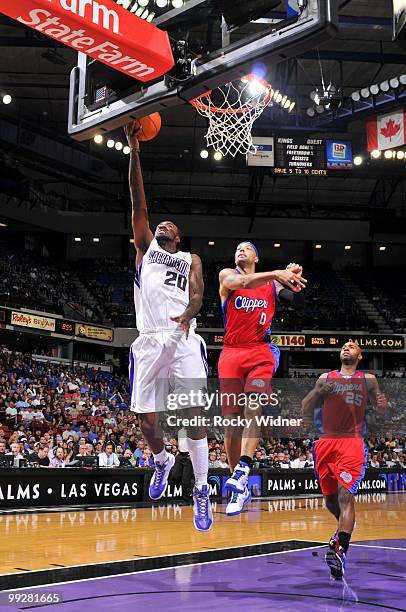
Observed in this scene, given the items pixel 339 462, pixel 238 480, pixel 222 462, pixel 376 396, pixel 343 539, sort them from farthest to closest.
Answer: pixel 222 462
pixel 339 462
pixel 376 396
pixel 343 539
pixel 238 480

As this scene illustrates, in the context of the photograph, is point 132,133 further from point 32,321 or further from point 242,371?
point 32,321

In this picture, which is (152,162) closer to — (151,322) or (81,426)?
(81,426)

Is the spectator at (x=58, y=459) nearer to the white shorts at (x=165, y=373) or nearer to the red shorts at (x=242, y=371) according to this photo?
the red shorts at (x=242, y=371)

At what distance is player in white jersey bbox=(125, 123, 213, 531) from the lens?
222 inches

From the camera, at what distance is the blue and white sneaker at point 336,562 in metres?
6.45

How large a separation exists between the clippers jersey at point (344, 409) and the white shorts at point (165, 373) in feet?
6.53

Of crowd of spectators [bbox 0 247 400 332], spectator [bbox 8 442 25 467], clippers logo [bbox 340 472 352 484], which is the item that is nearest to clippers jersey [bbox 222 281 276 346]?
clippers logo [bbox 340 472 352 484]

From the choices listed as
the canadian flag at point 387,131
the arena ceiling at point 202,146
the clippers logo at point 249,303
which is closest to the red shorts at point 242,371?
the clippers logo at point 249,303

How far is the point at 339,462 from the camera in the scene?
275 inches

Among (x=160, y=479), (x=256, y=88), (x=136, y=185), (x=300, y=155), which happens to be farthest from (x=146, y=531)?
(x=300, y=155)

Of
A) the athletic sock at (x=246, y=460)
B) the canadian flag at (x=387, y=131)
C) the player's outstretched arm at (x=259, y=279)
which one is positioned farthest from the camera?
the canadian flag at (x=387, y=131)

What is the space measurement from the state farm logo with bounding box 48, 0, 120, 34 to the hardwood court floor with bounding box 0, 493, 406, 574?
4781 mm

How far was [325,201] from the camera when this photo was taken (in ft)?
112

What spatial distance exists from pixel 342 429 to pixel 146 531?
12.6ft
